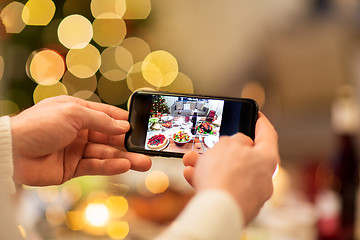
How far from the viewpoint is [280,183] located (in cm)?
111

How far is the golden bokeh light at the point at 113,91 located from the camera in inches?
49.8

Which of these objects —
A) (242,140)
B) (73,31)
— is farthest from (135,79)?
(242,140)

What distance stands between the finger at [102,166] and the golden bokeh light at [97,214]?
373 mm

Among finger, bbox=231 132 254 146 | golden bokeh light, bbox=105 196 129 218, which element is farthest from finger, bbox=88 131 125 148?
golden bokeh light, bbox=105 196 129 218

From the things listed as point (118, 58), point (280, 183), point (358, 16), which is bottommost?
point (280, 183)

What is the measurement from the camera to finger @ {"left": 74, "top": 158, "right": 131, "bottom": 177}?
1.93ft

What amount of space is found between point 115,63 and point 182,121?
2.93 ft

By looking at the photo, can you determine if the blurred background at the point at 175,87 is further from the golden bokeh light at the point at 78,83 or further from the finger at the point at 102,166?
the finger at the point at 102,166

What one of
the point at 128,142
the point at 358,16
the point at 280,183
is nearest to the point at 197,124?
the point at 128,142

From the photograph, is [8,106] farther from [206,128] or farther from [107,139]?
[206,128]

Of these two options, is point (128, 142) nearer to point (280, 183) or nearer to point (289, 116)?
point (280, 183)

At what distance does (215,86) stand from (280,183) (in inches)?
52.4

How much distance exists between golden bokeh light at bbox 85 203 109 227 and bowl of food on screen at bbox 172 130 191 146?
0.50 m

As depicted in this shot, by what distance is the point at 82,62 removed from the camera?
124cm
